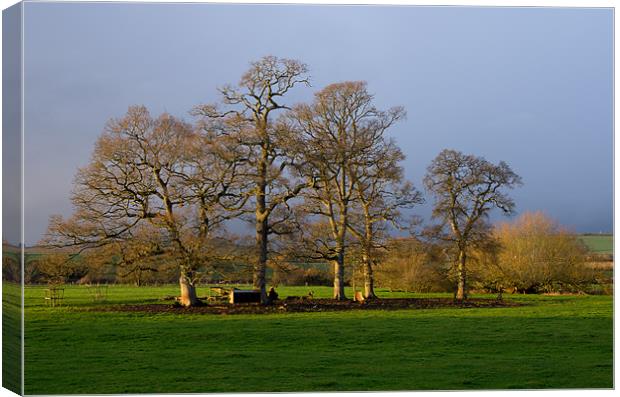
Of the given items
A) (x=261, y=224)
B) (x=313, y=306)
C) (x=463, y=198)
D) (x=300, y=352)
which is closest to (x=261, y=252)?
(x=261, y=224)

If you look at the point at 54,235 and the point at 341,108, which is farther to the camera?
the point at 341,108

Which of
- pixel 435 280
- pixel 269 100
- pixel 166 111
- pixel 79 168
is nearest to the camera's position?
pixel 79 168

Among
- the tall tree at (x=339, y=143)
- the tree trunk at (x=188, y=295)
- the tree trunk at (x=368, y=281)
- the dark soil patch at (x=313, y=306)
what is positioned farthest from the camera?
the tree trunk at (x=368, y=281)

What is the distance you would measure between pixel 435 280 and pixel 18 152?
1903 cm

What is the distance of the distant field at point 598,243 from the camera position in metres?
19.0

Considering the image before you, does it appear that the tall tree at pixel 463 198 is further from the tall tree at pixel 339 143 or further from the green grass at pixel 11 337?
the green grass at pixel 11 337

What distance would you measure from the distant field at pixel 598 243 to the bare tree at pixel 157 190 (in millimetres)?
8704

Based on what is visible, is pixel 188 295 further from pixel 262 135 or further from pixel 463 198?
pixel 463 198

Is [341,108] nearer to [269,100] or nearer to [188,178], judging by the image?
[269,100]

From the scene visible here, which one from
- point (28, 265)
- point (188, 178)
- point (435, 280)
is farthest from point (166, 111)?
point (435, 280)

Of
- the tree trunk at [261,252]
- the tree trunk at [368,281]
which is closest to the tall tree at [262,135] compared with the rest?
the tree trunk at [261,252]

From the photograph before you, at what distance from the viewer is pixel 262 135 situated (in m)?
19.3

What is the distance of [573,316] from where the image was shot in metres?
20.2

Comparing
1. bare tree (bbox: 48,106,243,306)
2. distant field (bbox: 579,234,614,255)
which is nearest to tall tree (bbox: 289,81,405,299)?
bare tree (bbox: 48,106,243,306)
